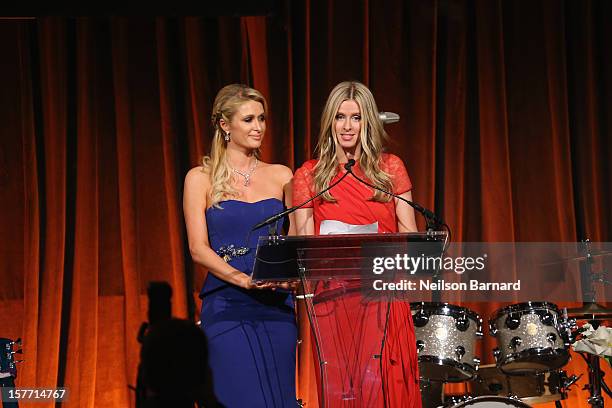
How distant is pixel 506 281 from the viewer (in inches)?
215

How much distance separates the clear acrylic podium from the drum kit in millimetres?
1490

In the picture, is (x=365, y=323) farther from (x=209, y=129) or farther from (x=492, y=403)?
(x=209, y=129)

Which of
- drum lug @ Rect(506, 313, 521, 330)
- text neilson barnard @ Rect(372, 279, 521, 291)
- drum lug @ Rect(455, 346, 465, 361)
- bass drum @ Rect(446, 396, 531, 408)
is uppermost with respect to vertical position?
text neilson barnard @ Rect(372, 279, 521, 291)

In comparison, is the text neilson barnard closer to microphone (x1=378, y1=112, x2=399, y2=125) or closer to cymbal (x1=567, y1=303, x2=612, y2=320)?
cymbal (x1=567, y1=303, x2=612, y2=320)

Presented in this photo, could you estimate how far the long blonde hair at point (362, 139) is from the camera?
358cm

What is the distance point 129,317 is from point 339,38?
1.95m

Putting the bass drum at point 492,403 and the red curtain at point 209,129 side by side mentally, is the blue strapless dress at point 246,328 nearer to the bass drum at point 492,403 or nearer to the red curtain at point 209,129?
the bass drum at point 492,403

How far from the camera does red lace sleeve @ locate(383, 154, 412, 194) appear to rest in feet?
11.9

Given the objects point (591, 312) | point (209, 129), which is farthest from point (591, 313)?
point (209, 129)

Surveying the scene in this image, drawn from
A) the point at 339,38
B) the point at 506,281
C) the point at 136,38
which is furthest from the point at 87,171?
the point at 506,281

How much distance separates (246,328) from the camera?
3.52 m

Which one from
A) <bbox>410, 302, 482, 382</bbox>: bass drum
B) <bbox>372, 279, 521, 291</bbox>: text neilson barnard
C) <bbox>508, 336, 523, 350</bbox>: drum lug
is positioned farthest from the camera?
<bbox>372, 279, 521, 291</bbox>: text neilson barnard

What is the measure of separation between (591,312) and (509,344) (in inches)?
17.3

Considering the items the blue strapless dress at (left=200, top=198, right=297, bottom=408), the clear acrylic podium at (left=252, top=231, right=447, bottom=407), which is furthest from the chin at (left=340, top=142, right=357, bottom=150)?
the clear acrylic podium at (left=252, top=231, right=447, bottom=407)
